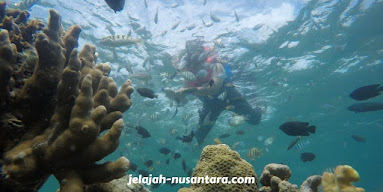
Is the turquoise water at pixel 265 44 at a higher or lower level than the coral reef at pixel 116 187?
higher

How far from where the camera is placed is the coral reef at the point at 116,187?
2582 millimetres

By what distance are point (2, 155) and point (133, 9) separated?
1232 centimetres

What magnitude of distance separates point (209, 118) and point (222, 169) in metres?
9.57

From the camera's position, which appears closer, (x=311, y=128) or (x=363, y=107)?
(x=311, y=128)

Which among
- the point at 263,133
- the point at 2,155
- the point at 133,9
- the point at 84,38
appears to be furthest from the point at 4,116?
the point at 263,133

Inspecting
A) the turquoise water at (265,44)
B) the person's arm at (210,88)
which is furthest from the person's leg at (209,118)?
the turquoise water at (265,44)

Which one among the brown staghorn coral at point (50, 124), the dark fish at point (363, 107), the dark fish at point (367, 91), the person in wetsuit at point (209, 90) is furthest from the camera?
the person in wetsuit at point (209, 90)

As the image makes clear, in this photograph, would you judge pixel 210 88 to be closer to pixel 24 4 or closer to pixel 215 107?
pixel 215 107

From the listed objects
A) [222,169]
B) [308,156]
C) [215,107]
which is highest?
[215,107]

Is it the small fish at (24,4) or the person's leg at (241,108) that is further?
the person's leg at (241,108)

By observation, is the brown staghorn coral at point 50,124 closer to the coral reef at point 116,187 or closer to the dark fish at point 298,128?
the coral reef at point 116,187

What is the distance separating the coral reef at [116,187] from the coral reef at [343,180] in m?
2.32

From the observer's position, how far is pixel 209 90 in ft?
35.1

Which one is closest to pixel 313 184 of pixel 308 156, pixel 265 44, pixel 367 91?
pixel 367 91
